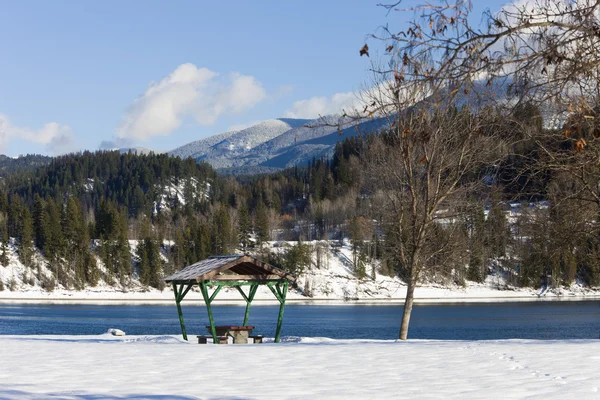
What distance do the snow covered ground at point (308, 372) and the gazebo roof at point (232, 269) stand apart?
642cm

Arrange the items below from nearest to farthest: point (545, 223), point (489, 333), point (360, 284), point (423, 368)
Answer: point (423, 368), point (545, 223), point (489, 333), point (360, 284)

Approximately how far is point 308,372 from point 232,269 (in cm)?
1383

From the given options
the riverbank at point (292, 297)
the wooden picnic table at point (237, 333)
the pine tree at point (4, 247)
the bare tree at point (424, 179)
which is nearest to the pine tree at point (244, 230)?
the riverbank at point (292, 297)

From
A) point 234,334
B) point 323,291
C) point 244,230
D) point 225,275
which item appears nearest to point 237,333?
point 234,334

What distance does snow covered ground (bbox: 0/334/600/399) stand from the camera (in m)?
11.2

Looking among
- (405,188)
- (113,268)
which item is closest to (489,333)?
(405,188)

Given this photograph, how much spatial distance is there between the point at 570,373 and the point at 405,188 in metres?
14.3

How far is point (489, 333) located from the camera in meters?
47.8

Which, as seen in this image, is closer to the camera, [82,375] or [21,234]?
[82,375]

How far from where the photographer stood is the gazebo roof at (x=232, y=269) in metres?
25.2

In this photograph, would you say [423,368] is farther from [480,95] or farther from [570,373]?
[480,95]

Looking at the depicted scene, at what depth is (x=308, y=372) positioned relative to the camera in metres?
13.6

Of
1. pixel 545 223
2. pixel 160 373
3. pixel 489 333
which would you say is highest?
pixel 545 223

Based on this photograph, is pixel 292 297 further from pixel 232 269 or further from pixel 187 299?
pixel 232 269
